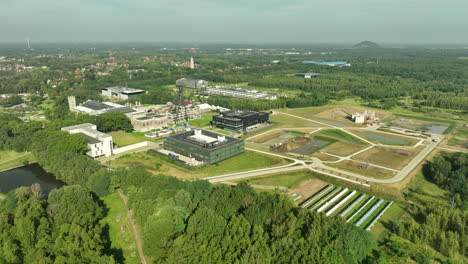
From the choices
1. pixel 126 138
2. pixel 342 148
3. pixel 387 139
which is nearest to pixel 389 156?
pixel 342 148

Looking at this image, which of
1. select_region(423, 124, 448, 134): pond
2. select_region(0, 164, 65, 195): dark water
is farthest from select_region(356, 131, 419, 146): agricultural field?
select_region(0, 164, 65, 195): dark water

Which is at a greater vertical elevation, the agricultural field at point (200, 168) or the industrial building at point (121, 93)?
the industrial building at point (121, 93)

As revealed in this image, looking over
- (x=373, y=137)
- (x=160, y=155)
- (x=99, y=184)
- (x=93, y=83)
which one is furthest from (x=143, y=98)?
(x=373, y=137)

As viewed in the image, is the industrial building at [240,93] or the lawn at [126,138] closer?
the lawn at [126,138]

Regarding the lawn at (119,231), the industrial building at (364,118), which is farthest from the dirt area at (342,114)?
the lawn at (119,231)

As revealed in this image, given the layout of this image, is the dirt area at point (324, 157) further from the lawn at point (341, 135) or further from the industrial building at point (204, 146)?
the industrial building at point (204, 146)

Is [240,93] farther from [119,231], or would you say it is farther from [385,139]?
[119,231]

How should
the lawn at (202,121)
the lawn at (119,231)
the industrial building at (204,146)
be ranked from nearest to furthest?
the lawn at (119,231) → the industrial building at (204,146) → the lawn at (202,121)

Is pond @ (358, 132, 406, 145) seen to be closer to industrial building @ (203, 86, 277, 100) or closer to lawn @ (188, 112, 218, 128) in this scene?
lawn @ (188, 112, 218, 128)
